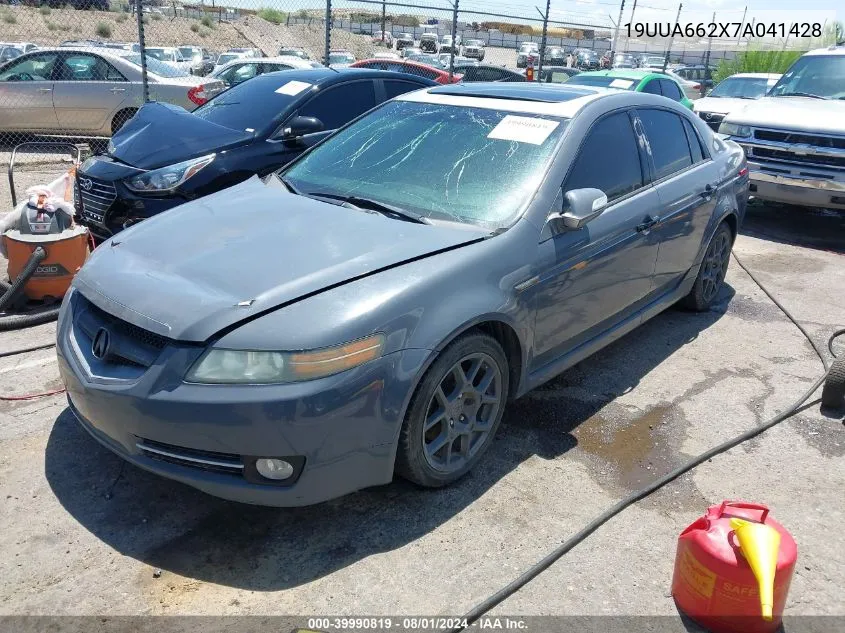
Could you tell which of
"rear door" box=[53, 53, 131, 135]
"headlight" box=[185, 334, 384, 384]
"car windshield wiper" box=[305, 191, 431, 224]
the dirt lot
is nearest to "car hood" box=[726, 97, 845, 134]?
the dirt lot

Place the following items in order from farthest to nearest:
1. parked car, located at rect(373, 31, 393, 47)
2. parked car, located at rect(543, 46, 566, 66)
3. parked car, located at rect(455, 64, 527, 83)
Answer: parked car, located at rect(373, 31, 393, 47)
parked car, located at rect(543, 46, 566, 66)
parked car, located at rect(455, 64, 527, 83)

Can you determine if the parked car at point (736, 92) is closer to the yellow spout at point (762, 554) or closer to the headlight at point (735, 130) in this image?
the headlight at point (735, 130)

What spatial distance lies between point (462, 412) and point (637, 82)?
906cm

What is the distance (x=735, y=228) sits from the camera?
5.66m

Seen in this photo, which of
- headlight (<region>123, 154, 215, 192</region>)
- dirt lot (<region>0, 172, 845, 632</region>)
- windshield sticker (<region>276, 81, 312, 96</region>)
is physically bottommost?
dirt lot (<region>0, 172, 845, 632</region>)

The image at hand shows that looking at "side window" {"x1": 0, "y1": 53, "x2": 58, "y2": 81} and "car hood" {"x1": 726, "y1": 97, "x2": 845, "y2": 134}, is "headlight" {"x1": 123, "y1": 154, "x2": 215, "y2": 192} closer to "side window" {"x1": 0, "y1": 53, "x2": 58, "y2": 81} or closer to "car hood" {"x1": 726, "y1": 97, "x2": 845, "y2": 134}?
"car hood" {"x1": 726, "y1": 97, "x2": 845, "y2": 134}

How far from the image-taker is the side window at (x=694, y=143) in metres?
5.00

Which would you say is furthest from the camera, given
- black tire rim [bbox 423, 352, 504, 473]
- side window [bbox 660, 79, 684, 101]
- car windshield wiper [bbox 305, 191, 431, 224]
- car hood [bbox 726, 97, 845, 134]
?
side window [bbox 660, 79, 684, 101]

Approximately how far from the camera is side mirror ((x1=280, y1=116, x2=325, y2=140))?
6.09m

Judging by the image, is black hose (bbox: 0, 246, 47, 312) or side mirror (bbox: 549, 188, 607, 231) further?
black hose (bbox: 0, 246, 47, 312)

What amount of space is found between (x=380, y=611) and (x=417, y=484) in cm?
64

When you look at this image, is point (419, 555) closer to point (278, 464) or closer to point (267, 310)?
point (278, 464)

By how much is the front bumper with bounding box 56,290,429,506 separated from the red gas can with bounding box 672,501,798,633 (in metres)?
1.14

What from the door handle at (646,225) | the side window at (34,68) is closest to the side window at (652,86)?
the door handle at (646,225)
